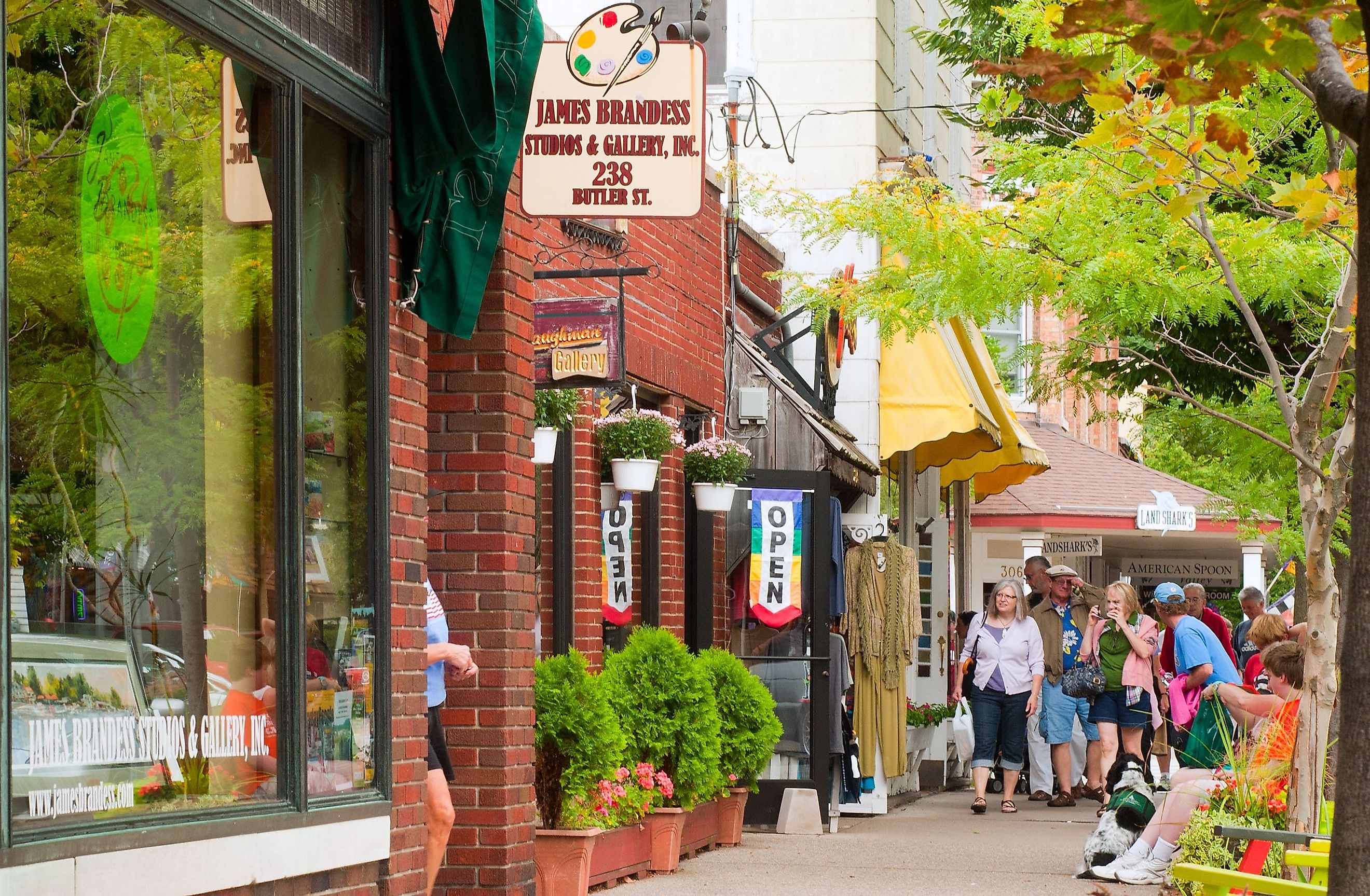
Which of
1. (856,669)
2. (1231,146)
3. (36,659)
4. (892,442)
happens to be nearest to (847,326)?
(892,442)

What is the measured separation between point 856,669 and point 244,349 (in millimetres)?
9280

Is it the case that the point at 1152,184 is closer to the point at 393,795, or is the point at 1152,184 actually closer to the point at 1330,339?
the point at 1330,339

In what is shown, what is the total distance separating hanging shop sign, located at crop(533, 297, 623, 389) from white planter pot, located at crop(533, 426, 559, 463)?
271 millimetres

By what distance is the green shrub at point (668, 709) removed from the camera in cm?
994

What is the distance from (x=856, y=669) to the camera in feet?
46.6

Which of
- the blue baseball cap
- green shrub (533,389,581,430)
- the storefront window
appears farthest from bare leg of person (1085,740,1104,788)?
the storefront window

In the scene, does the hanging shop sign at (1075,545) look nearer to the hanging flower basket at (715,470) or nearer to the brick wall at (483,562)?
the hanging flower basket at (715,470)

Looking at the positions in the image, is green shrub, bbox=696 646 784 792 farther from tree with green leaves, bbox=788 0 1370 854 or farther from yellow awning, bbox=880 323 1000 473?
yellow awning, bbox=880 323 1000 473

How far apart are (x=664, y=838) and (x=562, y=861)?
1499mm

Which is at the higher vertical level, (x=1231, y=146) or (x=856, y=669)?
(x=1231, y=146)

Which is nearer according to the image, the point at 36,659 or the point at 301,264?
the point at 36,659

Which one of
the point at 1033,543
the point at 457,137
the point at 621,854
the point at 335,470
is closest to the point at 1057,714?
the point at 621,854

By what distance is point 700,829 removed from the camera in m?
11.2

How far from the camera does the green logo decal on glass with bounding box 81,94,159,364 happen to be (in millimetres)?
4789
